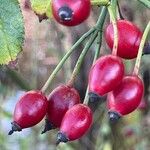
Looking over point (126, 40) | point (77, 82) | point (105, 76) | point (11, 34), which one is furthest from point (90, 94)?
point (77, 82)

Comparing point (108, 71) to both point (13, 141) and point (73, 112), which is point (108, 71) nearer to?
point (73, 112)

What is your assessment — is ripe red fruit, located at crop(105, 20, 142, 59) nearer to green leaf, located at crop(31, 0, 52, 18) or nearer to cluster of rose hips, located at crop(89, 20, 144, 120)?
cluster of rose hips, located at crop(89, 20, 144, 120)

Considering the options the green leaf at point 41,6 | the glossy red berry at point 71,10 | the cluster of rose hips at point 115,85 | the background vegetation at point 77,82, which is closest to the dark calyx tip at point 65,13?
the glossy red berry at point 71,10

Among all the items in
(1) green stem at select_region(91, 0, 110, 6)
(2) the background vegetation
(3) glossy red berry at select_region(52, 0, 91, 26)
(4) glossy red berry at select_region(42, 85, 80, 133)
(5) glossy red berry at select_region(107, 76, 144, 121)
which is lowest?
(2) the background vegetation

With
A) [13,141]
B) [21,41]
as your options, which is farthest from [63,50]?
[21,41]

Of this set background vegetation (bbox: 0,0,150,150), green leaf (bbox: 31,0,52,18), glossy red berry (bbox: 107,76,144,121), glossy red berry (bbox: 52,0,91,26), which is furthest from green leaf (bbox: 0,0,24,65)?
background vegetation (bbox: 0,0,150,150)

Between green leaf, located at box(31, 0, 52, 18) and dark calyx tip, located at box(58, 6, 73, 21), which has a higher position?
dark calyx tip, located at box(58, 6, 73, 21)
